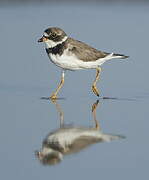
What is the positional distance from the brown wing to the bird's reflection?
1623mm

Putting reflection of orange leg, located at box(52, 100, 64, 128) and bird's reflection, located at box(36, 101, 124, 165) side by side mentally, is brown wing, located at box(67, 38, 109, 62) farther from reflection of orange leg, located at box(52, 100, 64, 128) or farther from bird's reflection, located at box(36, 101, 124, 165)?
bird's reflection, located at box(36, 101, 124, 165)

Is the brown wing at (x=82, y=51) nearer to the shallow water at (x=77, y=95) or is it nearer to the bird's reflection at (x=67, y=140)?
the shallow water at (x=77, y=95)

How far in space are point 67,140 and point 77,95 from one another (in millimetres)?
2296

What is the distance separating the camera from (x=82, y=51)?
912 cm

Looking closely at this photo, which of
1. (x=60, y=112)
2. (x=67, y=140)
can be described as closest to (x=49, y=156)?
(x=67, y=140)

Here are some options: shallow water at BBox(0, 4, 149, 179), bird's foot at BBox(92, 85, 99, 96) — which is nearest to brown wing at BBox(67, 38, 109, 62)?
bird's foot at BBox(92, 85, 99, 96)

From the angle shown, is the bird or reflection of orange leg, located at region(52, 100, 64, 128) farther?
the bird

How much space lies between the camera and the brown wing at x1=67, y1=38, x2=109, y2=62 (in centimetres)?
902

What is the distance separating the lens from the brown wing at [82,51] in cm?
902

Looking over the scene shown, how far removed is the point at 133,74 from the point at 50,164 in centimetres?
424

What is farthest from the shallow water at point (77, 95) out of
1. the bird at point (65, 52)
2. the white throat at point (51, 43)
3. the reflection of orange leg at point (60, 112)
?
the white throat at point (51, 43)

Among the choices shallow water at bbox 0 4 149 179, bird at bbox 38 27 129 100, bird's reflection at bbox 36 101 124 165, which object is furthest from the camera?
bird at bbox 38 27 129 100

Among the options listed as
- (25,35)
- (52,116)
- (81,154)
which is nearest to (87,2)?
(25,35)

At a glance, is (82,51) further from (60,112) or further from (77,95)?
(60,112)
